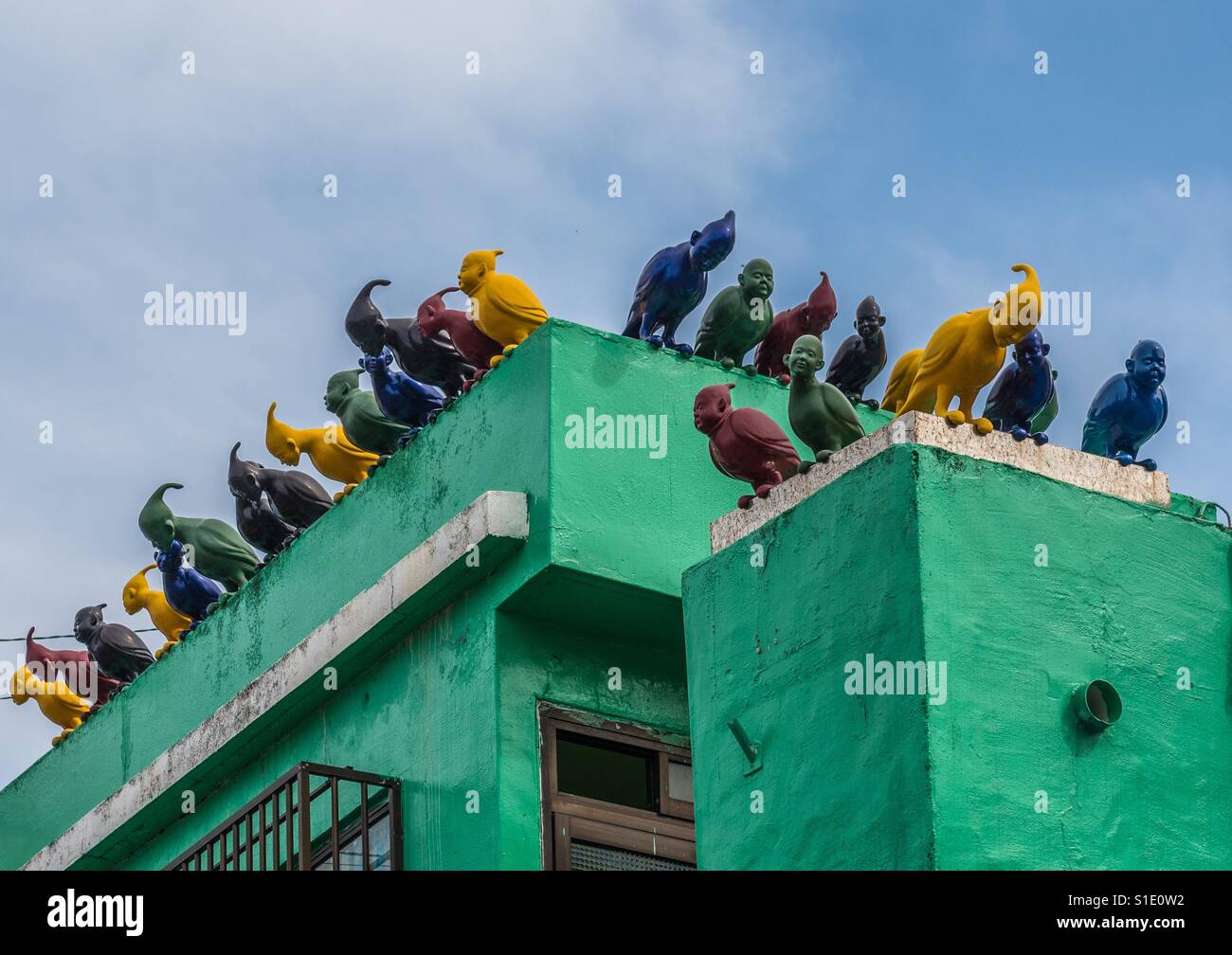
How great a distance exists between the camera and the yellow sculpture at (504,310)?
56.4ft

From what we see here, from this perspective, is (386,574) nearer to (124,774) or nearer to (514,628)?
(514,628)

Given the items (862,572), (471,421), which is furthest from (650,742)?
(862,572)

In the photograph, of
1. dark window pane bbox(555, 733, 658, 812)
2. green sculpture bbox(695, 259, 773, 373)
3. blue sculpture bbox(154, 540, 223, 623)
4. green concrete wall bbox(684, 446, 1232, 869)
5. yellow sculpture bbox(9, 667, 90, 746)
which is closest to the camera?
green concrete wall bbox(684, 446, 1232, 869)

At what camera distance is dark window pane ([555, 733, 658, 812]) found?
54.8 ft

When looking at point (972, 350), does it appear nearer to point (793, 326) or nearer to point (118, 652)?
point (793, 326)

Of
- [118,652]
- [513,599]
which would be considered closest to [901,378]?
[513,599]

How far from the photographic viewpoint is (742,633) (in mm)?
14523

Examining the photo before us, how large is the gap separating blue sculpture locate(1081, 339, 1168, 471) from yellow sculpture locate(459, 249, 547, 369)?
3.49 m

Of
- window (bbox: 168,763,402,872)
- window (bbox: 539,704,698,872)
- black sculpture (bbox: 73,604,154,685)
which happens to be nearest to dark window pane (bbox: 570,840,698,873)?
window (bbox: 539,704,698,872)

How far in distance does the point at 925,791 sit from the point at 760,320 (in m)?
5.27

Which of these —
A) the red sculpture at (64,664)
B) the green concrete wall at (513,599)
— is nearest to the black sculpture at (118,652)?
the red sculpture at (64,664)

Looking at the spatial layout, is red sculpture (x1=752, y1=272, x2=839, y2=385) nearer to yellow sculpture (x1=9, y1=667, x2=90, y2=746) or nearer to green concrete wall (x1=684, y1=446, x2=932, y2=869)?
green concrete wall (x1=684, y1=446, x2=932, y2=869)

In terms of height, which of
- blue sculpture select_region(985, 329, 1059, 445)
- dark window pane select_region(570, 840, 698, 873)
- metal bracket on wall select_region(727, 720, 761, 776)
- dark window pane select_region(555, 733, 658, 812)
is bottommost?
dark window pane select_region(570, 840, 698, 873)

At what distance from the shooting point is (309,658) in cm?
1742
